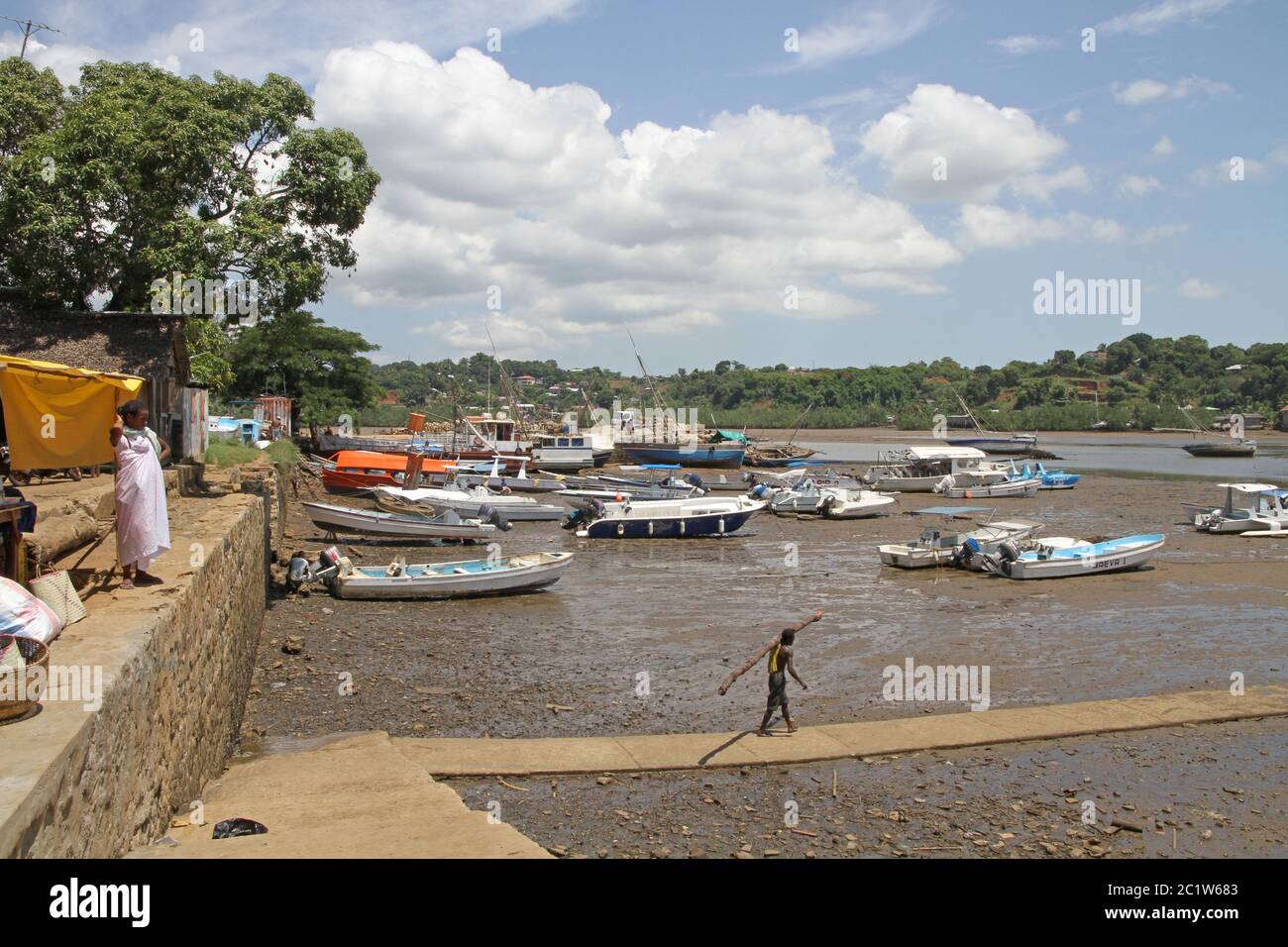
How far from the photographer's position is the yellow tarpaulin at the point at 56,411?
803 cm

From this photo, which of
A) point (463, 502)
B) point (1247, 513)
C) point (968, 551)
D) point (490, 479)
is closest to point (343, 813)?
point (968, 551)

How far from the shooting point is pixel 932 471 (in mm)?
48750

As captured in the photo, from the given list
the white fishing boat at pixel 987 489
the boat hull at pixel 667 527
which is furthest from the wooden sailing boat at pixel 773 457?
the boat hull at pixel 667 527

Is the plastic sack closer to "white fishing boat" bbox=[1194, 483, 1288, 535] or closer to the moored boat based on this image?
"white fishing boat" bbox=[1194, 483, 1288, 535]

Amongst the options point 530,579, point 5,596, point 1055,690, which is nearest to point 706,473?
point 530,579

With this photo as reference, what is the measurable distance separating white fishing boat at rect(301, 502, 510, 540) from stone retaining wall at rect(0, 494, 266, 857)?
15939mm

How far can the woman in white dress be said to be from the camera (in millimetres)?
7738

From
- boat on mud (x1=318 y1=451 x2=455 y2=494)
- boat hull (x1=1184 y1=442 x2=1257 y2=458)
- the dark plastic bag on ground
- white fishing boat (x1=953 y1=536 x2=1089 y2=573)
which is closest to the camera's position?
the dark plastic bag on ground

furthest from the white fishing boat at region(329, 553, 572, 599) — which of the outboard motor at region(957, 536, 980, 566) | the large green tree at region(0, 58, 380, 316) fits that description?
the outboard motor at region(957, 536, 980, 566)

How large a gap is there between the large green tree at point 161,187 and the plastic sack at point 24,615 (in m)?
14.4

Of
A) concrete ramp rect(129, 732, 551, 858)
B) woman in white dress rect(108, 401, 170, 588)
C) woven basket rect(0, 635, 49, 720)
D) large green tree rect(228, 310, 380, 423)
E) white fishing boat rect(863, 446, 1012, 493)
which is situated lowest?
concrete ramp rect(129, 732, 551, 858)

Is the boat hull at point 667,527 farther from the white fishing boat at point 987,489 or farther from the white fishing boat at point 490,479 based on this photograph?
the white fishing boat at point 987,489
